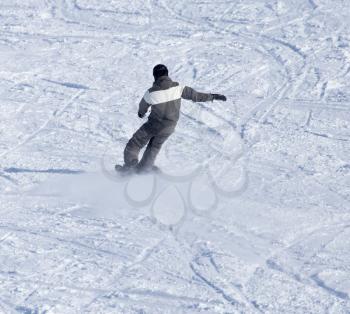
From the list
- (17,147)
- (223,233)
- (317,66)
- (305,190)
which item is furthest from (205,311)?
(317,66)

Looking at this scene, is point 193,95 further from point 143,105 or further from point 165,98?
point 143,105

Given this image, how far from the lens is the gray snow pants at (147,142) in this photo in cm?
1031

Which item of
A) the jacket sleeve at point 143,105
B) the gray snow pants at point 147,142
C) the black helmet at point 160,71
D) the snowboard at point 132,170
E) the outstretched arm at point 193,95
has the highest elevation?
the black helmet at point 160,71

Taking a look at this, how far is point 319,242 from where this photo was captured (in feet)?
30.6

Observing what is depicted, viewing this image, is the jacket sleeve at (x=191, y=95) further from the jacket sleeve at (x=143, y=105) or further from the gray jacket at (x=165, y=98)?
the jacket sleeve at (x=143, y=105)

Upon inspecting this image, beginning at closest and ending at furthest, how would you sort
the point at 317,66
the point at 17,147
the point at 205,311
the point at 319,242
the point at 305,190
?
the point at 205,311, the point at 319,242, the point at 305,190, the point at 17,147, the point at 317,66

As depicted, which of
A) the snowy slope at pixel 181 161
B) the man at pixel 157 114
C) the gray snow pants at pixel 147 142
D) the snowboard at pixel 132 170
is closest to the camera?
the snowy slope at pixel 181 161

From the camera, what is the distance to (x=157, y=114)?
10.2 meters

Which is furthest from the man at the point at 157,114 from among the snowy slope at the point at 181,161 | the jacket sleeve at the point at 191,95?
the snowy slope at the point at 181,161

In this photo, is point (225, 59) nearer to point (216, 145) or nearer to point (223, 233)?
point (216, 145)

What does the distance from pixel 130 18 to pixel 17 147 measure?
5.40 meters

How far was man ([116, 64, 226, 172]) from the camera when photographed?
9.90m

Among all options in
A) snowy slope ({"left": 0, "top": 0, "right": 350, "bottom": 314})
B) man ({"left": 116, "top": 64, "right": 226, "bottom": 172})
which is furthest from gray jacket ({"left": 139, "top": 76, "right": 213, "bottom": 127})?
snowy slope ({"left": 0, "top": 0, "right": 350, "bottom": 314})

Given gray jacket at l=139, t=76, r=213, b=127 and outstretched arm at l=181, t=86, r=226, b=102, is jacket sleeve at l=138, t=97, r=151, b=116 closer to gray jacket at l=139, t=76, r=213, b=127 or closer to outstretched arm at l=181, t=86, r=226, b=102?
gray jacket at l=139, t=76, r=213, b=127
